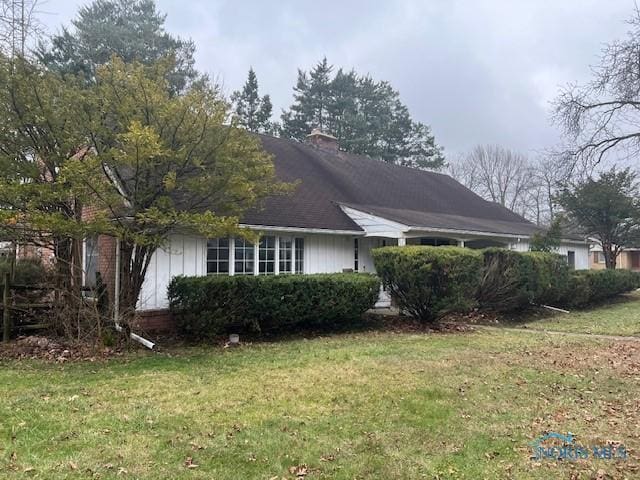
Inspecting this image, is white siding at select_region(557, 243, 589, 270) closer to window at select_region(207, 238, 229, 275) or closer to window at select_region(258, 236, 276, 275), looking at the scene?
window at select_region(258, 236, 276, 275)

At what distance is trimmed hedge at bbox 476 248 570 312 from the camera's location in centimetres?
1393

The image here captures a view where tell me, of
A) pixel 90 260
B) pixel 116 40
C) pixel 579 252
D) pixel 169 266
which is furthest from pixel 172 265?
pixel 116 40

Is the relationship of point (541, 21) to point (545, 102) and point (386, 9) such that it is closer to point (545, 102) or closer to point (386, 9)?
point (545, 102)

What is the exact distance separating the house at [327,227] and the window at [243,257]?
0.03 metres

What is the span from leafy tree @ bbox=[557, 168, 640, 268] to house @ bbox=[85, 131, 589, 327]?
2316 mm

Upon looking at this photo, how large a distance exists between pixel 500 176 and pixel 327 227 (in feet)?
141

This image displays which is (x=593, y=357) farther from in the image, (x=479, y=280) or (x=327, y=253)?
(x=327, y=253)

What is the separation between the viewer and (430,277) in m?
11.9

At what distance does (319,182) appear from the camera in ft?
57.7

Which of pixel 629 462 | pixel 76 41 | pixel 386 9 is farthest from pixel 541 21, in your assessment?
pixel 76 41

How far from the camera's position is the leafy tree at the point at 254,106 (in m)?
39.3

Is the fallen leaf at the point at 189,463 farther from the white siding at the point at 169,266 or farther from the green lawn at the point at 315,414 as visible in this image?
the white siding at the point at 169,266

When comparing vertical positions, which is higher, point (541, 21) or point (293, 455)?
point (541, 21)

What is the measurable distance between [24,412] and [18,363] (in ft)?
10.0
